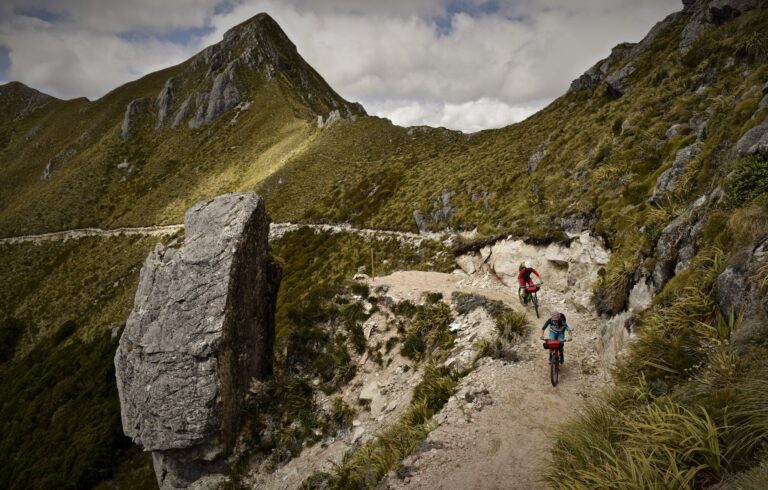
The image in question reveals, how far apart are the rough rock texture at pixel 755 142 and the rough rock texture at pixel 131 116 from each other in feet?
489

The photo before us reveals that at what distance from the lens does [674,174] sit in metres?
14.8

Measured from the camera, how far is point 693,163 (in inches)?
546

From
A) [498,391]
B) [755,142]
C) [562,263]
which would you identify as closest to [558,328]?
[498,391]

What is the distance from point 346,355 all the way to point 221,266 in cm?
806

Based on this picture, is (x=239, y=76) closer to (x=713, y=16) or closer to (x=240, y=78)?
(x=240, y=78)

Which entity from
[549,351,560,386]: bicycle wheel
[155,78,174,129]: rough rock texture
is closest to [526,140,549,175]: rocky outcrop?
[549,351,560,386]: bicycle wheel

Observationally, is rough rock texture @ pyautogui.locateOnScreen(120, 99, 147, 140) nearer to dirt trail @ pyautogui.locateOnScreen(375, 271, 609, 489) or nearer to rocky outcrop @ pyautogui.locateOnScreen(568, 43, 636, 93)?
rocky outcrop @ pyautogui.locateOnScreen(568, 43, 636, 93)

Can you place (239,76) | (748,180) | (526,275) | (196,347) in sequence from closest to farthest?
1. (748,180)
2. (526,275)
3. (196,347)
4. (239,76)

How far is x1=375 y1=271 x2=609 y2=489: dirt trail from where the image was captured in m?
8.78

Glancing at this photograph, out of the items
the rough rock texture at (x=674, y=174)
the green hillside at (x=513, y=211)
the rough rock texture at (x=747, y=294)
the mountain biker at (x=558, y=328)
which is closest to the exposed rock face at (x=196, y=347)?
the green hillside at (x=513, y=211)

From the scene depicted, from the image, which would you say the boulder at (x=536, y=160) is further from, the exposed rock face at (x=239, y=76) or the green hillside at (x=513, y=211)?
the exposed rock face at (x=239, y=76)

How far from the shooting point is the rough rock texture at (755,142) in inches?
378

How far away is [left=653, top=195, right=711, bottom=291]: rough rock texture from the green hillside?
0.07m

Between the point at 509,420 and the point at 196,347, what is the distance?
14.5m
